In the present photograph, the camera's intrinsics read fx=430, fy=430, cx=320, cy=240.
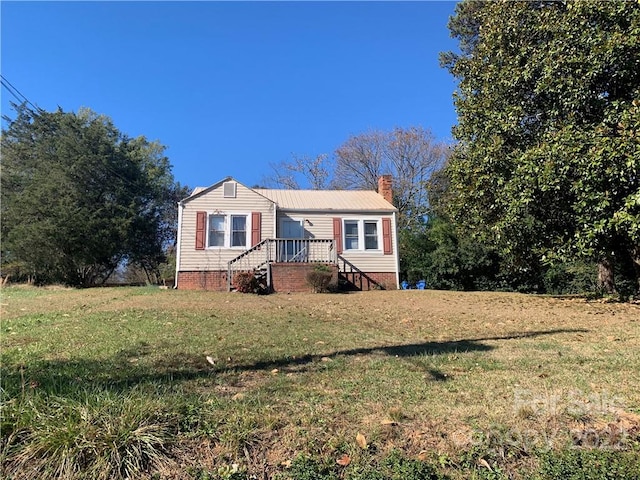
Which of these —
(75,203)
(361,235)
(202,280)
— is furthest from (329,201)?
(75,203)

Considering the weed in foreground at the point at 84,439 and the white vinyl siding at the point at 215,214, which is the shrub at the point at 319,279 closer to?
the white vinyl siding at the point at 215,214

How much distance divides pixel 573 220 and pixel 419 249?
12.6m

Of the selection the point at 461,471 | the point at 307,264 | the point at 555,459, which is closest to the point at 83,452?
the point at 461,471

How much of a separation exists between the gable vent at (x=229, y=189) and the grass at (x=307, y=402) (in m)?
11.9

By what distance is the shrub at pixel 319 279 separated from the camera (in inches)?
631

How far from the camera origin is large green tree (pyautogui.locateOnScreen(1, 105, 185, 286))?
74.6ft

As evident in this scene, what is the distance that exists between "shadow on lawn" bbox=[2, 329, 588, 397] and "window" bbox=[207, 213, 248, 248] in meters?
12.7

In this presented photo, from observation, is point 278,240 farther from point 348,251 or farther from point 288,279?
point 348,251

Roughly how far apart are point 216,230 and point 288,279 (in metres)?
4.14

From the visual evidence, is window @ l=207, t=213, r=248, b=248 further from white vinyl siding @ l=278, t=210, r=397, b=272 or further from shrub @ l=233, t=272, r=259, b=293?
shrub @ l=233, t=272, r=259, b=293

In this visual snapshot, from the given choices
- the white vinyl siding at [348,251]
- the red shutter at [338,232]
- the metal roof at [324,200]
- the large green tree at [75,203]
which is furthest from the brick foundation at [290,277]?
the large green tree at [75,203]

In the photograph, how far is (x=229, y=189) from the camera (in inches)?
730

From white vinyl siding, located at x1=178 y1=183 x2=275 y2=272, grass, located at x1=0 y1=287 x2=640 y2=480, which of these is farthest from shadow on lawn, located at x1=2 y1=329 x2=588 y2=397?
white vinyl siding, located at x1=178 y1=183 x2=275 y2=272

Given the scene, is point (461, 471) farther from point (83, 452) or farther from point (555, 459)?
point (83, 452)
